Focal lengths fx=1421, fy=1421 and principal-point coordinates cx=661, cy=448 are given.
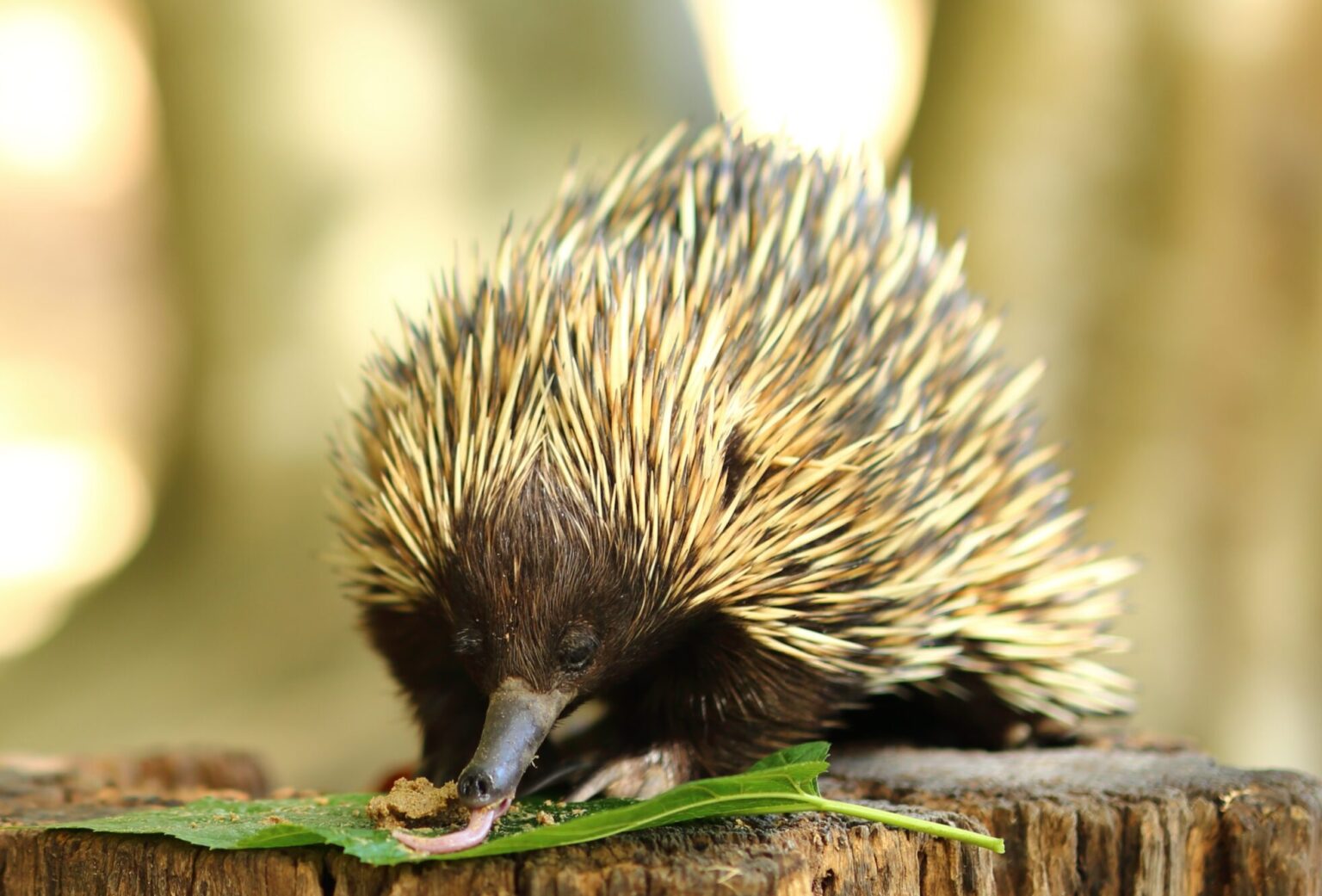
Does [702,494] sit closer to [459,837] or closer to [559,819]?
[559,819]

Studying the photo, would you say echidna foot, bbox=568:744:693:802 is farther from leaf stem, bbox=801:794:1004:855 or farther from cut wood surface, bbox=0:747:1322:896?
leaf stem, bbox=801:794:1004:855

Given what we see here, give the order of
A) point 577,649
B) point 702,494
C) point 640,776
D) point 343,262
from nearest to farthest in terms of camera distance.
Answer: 1. point 577,649
2. point 702,494
3. point 640,776
4. point 343,262

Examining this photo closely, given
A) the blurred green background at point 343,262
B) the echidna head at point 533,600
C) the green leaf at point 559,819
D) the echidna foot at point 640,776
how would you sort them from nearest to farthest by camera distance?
the green leaf at point 559,819 → the echidna head at point 533,600 → the echidna foot at point 640,776 → the blurred green background at point 343,262

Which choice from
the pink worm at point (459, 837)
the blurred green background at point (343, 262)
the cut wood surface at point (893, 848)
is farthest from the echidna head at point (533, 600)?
the blurred green background at point (343, 262)

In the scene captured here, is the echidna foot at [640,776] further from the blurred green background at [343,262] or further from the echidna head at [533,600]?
the blurred green background at [343,262]

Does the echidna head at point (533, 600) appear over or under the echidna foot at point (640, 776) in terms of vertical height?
over

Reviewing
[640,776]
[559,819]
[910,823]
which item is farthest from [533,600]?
[910,823]
